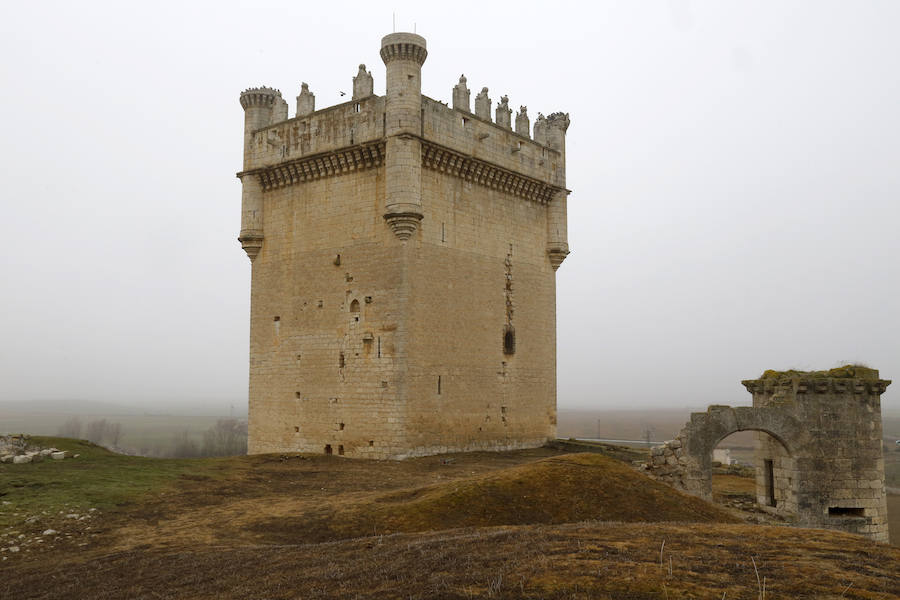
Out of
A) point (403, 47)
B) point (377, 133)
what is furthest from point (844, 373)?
point (403, 47)

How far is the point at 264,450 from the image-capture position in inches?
963

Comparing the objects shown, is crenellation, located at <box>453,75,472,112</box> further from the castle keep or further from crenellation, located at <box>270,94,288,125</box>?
crenellation, located at <box>270,94,288,125</box>

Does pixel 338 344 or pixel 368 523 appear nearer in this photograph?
pixel 368 523

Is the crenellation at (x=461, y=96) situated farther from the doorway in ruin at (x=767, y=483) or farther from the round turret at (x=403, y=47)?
the doorway in ruin at (x=767, y=483)

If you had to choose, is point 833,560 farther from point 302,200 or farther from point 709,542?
point 302,200

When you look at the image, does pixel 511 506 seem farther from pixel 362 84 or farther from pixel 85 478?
pixel 362 84

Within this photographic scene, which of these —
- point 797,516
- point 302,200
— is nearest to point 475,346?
point 302,200

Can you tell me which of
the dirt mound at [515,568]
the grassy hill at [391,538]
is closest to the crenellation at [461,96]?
the grassy hill at [391,538]

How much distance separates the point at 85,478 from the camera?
16.0 metres

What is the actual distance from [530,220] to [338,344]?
28.4 ft

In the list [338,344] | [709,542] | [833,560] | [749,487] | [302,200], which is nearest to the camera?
[833,560]

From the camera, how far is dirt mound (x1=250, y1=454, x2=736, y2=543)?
1280cm

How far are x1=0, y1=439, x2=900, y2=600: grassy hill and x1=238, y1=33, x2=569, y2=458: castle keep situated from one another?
3182 millimetres

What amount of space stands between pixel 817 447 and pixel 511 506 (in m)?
8.08
